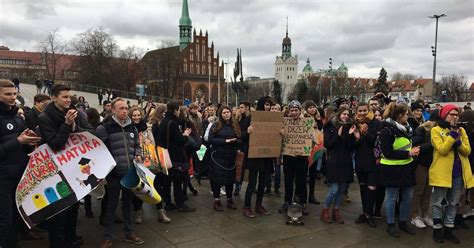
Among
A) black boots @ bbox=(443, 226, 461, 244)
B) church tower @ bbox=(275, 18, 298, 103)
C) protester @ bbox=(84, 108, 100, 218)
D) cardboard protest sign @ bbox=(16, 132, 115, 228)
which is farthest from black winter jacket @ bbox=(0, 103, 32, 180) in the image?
church tower @ bbox=(275, 18, 298, 103)

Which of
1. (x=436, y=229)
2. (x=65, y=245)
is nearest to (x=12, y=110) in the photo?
(x=65, y=245)

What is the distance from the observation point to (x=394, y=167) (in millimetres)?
5242

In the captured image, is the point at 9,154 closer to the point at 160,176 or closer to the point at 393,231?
the point at 160,176

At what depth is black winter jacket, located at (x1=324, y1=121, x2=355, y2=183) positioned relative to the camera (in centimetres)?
575

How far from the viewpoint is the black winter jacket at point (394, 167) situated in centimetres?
521

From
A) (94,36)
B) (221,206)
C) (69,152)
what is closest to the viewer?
(69,152)

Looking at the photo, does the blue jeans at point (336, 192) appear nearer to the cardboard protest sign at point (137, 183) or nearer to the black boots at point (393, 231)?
the black boots at point (393, 231)

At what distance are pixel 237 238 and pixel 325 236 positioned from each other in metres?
1.29

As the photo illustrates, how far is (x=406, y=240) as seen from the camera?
5.14 meters

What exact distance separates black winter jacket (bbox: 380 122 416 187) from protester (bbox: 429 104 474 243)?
31cm

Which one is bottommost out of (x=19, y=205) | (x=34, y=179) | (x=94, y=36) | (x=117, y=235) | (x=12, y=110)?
(x=117, y=235)

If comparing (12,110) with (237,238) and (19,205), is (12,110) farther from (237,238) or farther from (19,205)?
(237,238)

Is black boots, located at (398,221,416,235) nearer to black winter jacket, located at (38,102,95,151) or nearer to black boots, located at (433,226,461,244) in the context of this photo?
black boots, located at (433,226,461,244)

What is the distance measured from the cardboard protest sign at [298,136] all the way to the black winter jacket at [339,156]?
0.30m
